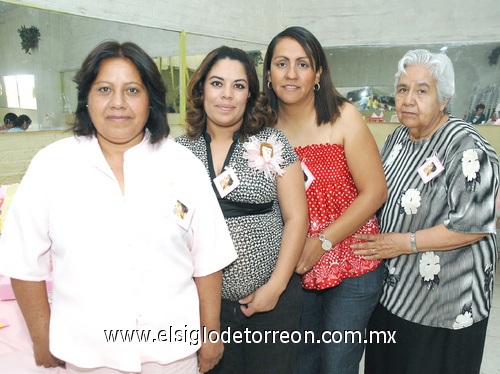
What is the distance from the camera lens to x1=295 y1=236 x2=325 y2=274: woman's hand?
164 cm

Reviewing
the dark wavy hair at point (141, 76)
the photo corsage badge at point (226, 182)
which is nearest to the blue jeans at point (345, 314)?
the photo corsage badge at point (226, 182)

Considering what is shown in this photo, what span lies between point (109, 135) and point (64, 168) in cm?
17

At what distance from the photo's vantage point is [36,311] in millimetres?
1195

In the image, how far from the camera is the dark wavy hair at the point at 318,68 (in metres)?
1.67

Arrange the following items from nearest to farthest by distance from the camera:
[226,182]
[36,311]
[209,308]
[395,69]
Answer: [36,311], [209,308], [226,182], [395,69]

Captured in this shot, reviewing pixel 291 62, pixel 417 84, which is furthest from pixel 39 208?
pixel 417 84

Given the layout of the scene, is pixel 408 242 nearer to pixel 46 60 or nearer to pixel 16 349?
pixel 16 349

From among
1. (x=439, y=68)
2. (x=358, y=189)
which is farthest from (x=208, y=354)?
(x=439, y=68)

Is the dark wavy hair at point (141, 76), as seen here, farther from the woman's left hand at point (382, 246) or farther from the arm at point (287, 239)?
the woman's left hand at point (382, 246)

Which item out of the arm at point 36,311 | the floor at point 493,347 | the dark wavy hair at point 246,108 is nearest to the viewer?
A: the arm at point 36,311

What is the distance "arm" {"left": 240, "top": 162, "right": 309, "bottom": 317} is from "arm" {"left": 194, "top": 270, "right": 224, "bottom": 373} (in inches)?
7.1

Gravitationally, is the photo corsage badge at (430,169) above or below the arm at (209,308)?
above

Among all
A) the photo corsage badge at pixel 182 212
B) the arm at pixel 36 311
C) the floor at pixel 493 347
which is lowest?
the floor at pixel 493 347

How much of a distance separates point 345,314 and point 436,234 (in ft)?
1.69
